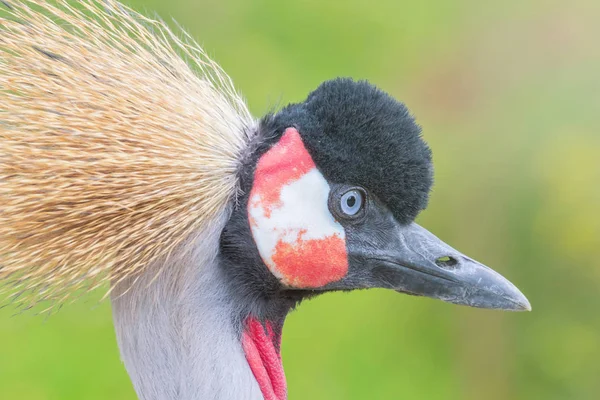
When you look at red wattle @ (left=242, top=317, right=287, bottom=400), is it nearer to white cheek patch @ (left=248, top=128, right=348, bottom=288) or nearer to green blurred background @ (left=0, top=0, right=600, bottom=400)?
white cheek patch @ (left=248, top=128, right=348, bottom=288)

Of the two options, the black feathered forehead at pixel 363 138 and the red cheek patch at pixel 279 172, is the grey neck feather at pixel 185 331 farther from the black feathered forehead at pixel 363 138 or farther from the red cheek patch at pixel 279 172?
the black feathered forehead at pixel 363 138

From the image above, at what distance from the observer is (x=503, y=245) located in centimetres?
274

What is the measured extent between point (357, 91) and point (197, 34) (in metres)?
2.29


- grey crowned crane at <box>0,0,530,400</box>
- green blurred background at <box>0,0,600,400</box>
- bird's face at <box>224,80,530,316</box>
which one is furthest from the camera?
green blurred background at <box>0,0,600,400</box>

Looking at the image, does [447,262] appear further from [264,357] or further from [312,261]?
[264,357]

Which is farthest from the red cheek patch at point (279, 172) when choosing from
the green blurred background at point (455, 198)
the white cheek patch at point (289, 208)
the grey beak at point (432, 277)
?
the green blurred background at point (455, 198)

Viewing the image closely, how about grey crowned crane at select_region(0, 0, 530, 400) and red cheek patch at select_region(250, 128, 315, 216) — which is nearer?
grey crowned crane at select_region(0, 0, 530, 400)

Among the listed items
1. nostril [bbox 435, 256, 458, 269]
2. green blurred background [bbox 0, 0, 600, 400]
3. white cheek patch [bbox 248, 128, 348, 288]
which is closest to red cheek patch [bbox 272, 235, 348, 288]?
white cheek patch [bbox 248, 128, 348, 288]

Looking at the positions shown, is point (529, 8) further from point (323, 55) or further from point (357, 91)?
point (357, 91)

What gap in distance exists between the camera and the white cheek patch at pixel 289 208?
108cm

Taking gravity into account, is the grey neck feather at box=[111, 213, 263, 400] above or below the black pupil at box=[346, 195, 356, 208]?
below

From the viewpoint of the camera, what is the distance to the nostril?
115 cm

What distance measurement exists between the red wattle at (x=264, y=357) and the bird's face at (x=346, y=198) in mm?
86

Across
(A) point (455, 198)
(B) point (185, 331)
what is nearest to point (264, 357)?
(B) point (185, 331)
